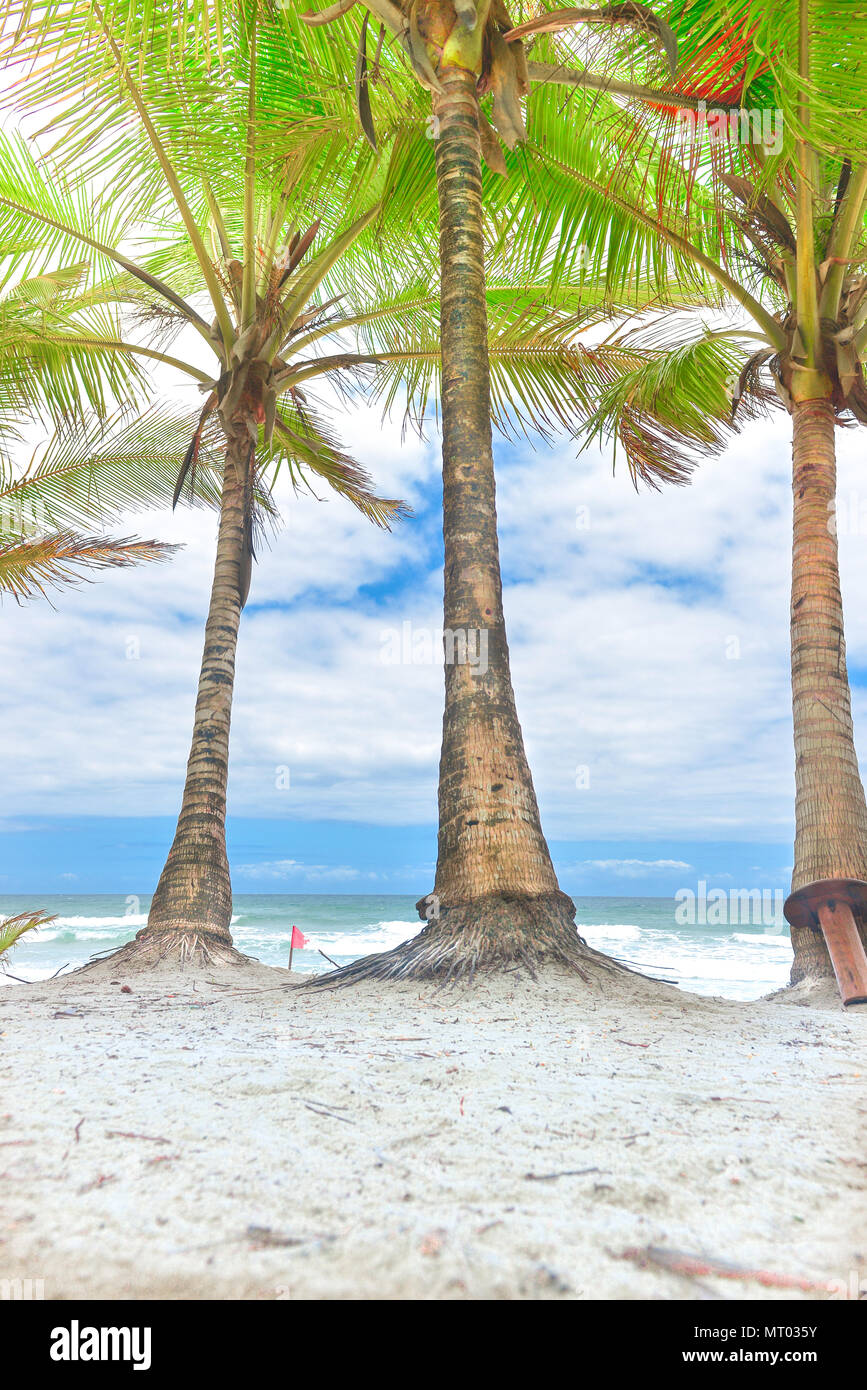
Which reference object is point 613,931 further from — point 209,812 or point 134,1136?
point 134,1136

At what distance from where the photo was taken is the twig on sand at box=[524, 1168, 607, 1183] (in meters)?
1.57

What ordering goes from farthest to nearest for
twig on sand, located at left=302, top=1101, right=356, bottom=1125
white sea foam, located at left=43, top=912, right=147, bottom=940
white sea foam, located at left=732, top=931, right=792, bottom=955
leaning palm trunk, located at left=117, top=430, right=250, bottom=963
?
1. white sea foam, located at left=43, top=912, right=147, bottom=940
2. white sea foam, located at left=732, top=931, right=792, bottom=955
3. leaning palm trunk, located at left=117, top=430, right=250, bottom=963
4. twig on sand, located at left=302, top=1101, right=356, bottom=1125

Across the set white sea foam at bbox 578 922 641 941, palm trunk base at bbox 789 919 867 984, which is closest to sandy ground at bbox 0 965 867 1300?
palm trunk base at bbox 789 919 867 984

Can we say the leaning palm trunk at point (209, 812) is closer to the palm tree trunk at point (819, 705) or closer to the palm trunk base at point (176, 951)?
the palm trunk base at point (176, 951)

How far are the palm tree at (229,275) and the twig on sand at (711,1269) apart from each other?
4.90 meters

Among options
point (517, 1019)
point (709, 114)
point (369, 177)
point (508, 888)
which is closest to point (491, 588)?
point (508, 888)

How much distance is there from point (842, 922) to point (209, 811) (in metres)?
4.62

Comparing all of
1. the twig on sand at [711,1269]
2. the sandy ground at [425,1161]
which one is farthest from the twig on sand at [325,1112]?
the twig on sand at [711,1269]

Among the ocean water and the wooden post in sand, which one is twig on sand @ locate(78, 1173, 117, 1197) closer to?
the wooden post in sand

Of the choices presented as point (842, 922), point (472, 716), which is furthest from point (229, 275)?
point (842, 922)

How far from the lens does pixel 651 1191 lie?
60.4 inches

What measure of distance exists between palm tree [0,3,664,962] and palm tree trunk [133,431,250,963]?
15 mm

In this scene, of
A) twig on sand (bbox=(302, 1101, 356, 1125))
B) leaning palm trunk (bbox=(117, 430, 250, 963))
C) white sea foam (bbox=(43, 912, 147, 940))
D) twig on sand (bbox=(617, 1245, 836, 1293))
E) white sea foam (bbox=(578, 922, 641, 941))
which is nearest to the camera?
twig on sand (bbox=(617, 1245, 836, 1293))

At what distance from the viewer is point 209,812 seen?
6309 millimetres
